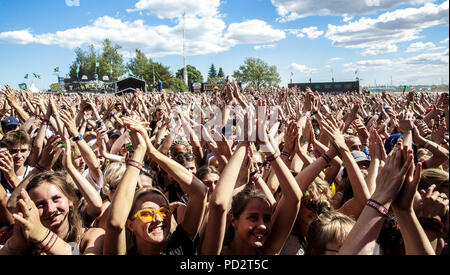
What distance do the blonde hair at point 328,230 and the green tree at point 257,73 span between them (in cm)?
7608

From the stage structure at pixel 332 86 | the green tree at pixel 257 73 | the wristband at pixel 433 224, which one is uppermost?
the green tree at pixel 257 73

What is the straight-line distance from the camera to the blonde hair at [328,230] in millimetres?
2062

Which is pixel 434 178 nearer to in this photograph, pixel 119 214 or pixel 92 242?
pixel 119 214

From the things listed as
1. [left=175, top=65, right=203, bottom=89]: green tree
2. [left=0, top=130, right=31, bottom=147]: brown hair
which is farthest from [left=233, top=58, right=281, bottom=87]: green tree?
[left=0, top=130, right=31, bottom=147]: brown hair

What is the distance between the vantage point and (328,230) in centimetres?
208

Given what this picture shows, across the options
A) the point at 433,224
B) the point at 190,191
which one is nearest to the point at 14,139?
the point at 190,191

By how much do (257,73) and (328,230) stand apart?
3095 inches

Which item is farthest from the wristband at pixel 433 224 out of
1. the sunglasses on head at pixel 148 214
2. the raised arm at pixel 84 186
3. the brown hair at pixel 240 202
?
the raised arm at pixel 84 186

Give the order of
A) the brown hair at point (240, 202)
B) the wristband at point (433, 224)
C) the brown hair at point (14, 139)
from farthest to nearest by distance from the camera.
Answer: the brown hair at point (14, 139)
the brown hair at point (240, 202)
the wristband at point (433, 224)

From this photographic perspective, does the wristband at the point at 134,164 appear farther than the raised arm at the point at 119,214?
Yes

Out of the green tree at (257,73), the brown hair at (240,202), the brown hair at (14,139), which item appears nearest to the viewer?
the brown hair at (240,202)

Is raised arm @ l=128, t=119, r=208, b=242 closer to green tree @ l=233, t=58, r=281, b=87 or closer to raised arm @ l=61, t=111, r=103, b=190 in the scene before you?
raised arm @ l=61, t=111, r=103, b=190

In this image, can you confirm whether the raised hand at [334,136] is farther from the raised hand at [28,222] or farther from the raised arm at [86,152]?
the raised arm at [86,152]

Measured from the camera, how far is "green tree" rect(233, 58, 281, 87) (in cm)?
7806
